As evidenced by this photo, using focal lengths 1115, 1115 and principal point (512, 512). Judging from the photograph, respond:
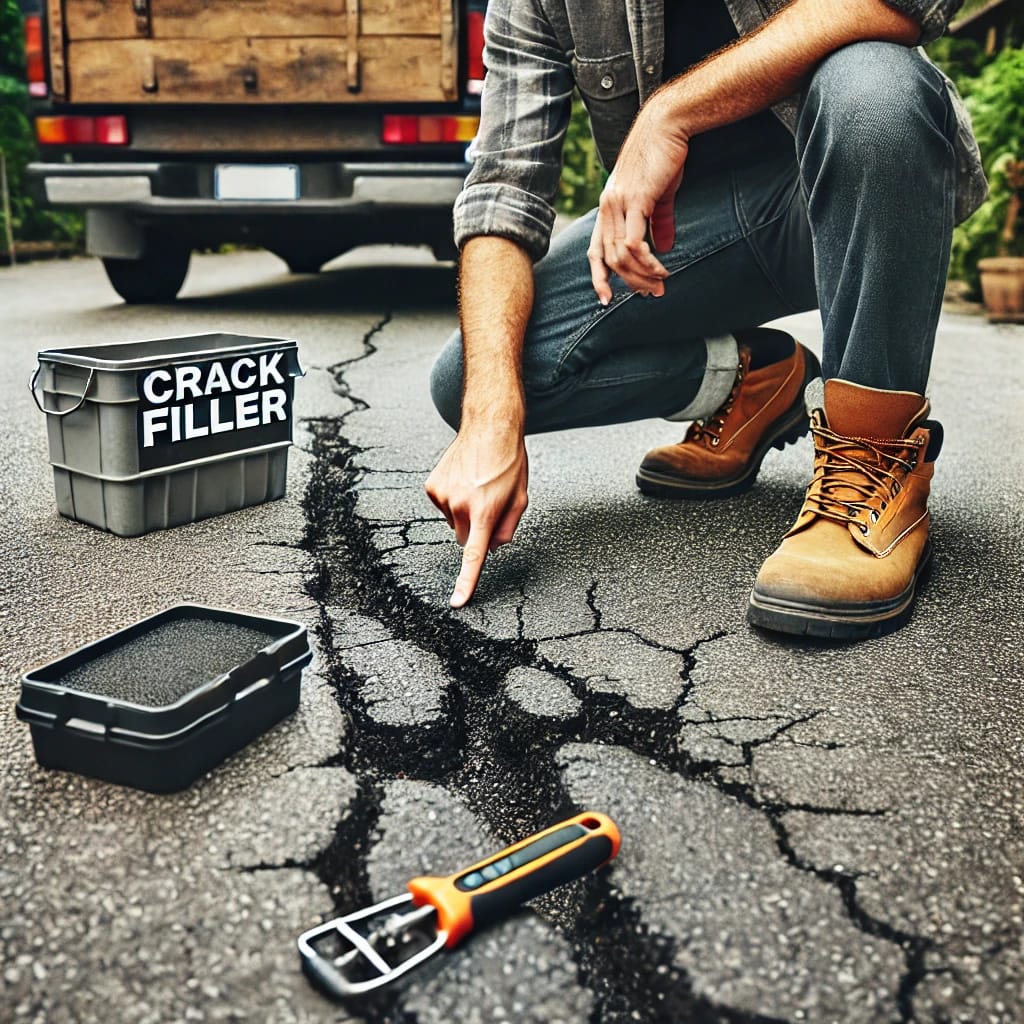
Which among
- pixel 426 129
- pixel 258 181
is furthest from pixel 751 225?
pixel 258 181


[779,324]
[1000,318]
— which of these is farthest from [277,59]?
[1000,318]

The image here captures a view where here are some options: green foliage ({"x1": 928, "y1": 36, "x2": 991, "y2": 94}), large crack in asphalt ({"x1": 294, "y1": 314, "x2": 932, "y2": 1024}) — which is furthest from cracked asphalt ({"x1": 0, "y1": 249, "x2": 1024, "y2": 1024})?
green foliage ({"x1": 928, "y1": 36, "x2": 991, "y2": 94})

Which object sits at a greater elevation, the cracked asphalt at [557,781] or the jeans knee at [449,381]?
the jeans knee at [449,381]

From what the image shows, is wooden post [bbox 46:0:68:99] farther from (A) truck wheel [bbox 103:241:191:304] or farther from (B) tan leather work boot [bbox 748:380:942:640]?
(B) tan leather work boot [bbox 748:380:942:640]

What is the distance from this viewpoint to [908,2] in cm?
147

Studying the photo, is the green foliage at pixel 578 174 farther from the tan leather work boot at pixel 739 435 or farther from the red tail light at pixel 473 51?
the tan leather work boot at pixel 739 435

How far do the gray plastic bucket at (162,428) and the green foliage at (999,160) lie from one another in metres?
4.57

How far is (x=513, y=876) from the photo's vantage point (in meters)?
0.95

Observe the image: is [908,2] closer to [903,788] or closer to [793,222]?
[793,222]

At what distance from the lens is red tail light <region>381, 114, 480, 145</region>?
4004 millimetres

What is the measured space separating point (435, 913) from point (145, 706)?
1.20ft

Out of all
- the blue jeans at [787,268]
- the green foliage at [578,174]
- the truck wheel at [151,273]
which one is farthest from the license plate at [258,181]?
the green foliage at [578,174]

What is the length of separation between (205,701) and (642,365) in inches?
41.9

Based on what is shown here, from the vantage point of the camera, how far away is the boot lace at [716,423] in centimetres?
203
